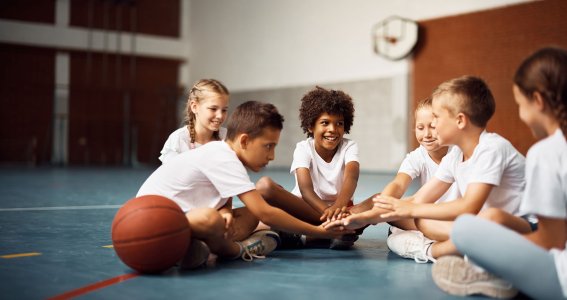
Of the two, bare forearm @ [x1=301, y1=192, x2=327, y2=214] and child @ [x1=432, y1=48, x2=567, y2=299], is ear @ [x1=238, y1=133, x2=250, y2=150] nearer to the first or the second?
bare forearm @ [x1=301, y1=192, x2=327, y2=214]

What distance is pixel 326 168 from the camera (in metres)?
3.62

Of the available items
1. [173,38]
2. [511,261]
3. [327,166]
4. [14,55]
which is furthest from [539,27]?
[14,55]

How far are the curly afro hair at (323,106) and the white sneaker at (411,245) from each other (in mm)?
913

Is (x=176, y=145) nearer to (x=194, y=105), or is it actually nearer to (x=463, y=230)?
(x=194, y=105)

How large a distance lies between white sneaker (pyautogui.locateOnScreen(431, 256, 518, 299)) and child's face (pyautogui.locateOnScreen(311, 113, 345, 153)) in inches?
58.1

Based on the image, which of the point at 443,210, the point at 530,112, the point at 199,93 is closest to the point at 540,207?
the point at 530,112

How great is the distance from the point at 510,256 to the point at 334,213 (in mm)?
1282

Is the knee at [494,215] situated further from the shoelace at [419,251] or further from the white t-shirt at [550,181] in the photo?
the shoelace at [419,251]

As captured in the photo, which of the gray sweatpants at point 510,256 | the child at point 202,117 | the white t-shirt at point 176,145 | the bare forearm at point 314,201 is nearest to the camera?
the gray sweatpants at point 510,256

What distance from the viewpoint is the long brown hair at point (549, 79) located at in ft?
6.24

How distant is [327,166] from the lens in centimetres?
362

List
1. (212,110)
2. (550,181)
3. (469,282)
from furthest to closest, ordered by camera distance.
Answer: (212,110), (469,282), (550,181)

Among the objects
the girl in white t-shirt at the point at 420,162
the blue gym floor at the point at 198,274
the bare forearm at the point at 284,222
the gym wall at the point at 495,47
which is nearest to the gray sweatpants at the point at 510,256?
the blue gym floor at the point at 198,274

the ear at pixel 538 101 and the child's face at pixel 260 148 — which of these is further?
the child's face at pixel 260 148
